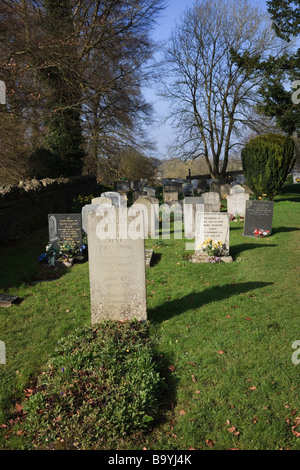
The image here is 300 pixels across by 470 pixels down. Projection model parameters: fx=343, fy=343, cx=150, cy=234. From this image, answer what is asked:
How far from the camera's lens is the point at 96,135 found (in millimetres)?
20312

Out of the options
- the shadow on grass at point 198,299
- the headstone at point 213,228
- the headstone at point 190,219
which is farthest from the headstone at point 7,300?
the headstone at point 190,219

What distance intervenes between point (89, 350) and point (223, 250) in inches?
229

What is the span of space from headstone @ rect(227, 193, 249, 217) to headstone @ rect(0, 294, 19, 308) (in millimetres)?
10102

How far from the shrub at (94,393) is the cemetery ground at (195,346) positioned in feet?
0.14

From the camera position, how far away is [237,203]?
1459cm

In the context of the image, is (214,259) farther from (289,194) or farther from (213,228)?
(289,194)

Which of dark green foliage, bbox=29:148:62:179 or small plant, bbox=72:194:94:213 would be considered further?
dark green foliage, bbox=29:148:62:179

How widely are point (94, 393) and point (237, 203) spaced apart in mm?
12053

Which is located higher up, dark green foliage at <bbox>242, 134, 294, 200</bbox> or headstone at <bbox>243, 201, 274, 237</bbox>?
dark green foliage at <bbox>242, 134, 294, 200</bbox>

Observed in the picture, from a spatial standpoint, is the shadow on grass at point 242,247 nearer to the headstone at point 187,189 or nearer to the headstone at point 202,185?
the headstone at point 187,189

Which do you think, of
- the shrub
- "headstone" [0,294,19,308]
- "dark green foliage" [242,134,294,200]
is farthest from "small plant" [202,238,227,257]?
"dark green foliage" [242,134,294,200]

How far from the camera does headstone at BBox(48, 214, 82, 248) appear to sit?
1004 cm

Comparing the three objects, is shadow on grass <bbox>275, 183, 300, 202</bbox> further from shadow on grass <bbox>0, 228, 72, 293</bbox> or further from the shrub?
the shrub

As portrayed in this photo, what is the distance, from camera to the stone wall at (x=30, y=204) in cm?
1136
